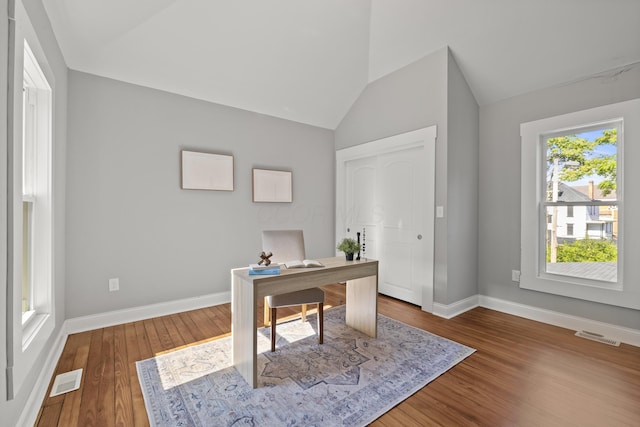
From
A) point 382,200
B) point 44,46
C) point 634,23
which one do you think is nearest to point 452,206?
point 382,200

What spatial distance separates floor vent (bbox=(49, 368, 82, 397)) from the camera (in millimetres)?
1832

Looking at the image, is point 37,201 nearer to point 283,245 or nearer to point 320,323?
point 283,245

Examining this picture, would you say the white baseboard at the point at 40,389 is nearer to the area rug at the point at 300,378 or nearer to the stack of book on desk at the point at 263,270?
the area rug at the point at 300,378

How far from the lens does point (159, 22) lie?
8.44ft

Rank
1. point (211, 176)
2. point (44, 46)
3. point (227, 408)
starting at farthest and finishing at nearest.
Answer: point (211, 176) < point (44, 46) < point (227, 408)

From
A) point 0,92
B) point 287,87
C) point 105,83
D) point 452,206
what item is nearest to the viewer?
point 0,92

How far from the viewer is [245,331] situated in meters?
1.97

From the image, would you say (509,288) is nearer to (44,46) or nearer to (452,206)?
(452,206)

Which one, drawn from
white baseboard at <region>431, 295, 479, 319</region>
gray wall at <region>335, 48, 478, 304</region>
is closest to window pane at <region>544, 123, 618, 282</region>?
gray wall at <region>335, 48, 478, 304</region>

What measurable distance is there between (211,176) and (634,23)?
406cm

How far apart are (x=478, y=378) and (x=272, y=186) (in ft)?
9.71

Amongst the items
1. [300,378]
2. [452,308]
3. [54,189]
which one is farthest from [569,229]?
[54,189]

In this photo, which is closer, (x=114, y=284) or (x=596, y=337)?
(x=596, y=337)

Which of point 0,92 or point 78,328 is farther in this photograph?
point 78,328
